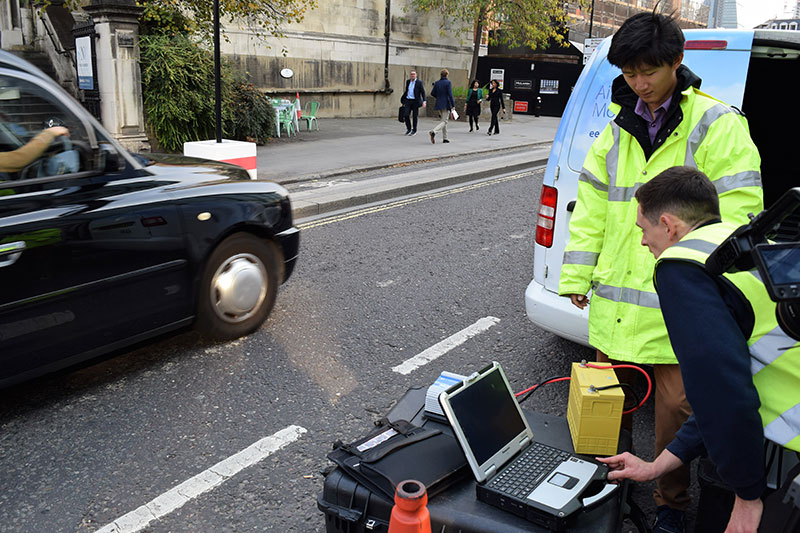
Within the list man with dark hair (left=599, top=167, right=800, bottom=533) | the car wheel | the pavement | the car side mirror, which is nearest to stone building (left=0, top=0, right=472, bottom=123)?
the pavement

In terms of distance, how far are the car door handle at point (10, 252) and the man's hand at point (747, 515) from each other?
10.4ft

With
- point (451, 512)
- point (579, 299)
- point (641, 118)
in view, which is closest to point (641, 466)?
point (451, 512)

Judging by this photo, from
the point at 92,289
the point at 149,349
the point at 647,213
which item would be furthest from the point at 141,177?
the point at 647,213

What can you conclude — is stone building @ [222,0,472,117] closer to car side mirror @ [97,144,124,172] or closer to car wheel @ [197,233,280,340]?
car wheel @ [197,233,280,340]

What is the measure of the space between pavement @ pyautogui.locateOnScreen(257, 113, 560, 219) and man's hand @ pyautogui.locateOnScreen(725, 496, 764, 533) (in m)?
7.45

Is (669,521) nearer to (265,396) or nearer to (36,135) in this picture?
(265,396)

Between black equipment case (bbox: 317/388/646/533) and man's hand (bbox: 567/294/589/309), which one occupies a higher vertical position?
man's hand (bbox: 567/294/589/309)

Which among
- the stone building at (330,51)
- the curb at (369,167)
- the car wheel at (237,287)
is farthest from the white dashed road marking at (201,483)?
the stone building at (330,51)

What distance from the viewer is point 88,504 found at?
2.96 m

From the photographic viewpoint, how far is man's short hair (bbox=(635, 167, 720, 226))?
82.4 inches

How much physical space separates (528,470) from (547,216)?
181cm

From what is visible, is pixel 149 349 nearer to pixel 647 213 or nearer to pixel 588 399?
pixel 588 399

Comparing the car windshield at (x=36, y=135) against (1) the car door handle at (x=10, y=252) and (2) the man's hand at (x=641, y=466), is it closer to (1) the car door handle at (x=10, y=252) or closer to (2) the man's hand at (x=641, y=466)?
(1) the car door handle at (x=10, y=252)

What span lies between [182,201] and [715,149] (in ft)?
9.64
